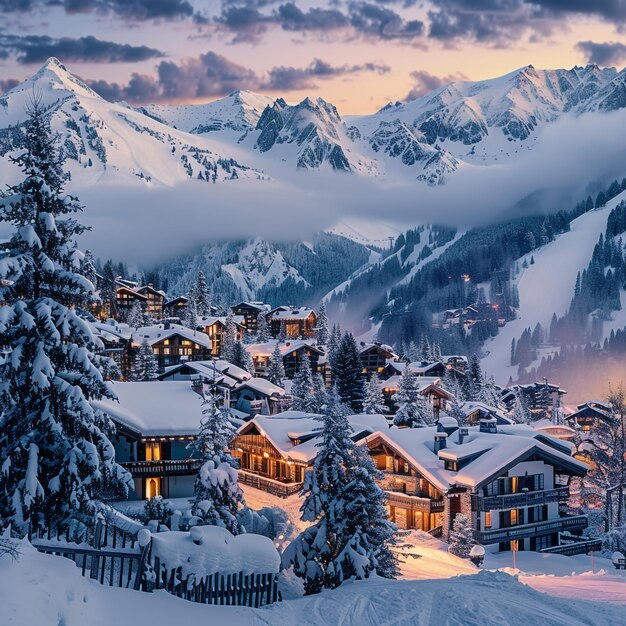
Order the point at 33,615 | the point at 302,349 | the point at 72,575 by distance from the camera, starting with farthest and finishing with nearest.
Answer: the point at 302,349 < the point at 72,575 < the point at 33,615

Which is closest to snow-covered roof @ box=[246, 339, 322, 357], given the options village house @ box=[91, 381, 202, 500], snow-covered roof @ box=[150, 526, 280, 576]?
village house @ box=[91, 381, 202, 500]

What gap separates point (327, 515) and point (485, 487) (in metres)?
22.6

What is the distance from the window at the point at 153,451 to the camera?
1805 inches

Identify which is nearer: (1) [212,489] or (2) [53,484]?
(2) [53,484]

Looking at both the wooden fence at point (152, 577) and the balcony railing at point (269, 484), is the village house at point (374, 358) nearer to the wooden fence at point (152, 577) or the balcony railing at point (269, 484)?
the balcony railing at point (269, 484)

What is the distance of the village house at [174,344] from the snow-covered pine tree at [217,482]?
3173 inches

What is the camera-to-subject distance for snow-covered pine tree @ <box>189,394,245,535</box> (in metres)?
31.5

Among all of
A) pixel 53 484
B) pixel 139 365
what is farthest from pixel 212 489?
pixel 139 365

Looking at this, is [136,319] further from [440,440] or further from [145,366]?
[440,440]

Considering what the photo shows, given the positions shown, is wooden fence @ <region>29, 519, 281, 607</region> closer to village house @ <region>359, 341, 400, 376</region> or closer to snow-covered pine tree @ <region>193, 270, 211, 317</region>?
village house @ <region>359, 341, 400, 376</region>

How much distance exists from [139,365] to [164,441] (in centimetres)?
4595

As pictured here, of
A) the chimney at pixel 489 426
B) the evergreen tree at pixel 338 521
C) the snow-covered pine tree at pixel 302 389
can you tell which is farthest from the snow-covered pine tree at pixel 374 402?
the evergreen tree at pixel 338 521

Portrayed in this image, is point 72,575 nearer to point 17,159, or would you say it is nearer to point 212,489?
point 17,159

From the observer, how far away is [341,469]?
29.0 metres
